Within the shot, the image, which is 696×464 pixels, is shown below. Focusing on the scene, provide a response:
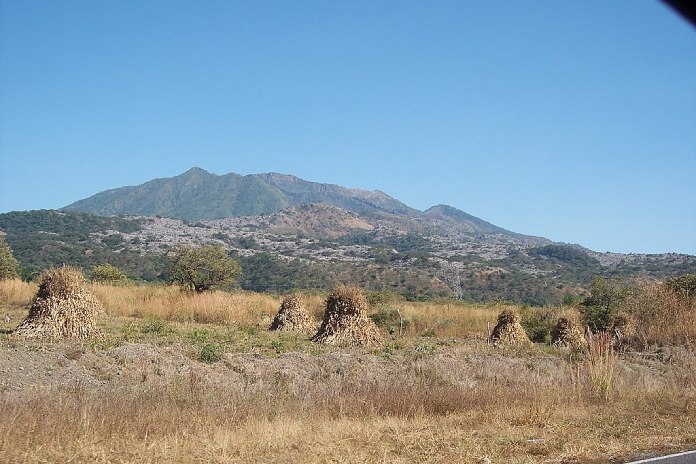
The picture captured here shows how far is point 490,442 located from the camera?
359 inches

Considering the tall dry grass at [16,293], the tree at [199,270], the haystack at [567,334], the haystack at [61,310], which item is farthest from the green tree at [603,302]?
the tall dry grass at [16,293]

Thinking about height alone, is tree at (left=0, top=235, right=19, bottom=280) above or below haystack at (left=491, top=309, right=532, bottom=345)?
above

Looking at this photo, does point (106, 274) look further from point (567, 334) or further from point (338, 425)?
point (338, 425)

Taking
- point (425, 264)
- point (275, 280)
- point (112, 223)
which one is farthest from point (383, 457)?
point (112, 223)

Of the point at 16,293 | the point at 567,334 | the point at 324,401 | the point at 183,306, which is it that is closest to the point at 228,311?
the point at 183,306

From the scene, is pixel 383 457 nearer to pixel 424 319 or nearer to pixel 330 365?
pixel 330 365

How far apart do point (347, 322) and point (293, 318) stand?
3.75 metres

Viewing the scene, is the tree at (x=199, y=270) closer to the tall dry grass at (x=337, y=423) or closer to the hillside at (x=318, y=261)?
the hillside at (x=318, y=261)

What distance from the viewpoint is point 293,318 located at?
22.3m

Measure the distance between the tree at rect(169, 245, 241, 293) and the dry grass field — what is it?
510 inches

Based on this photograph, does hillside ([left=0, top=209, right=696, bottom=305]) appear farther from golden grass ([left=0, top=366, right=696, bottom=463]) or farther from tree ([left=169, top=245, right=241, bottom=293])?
golden grass ([left=0, top=366, right=696, bottom=463])

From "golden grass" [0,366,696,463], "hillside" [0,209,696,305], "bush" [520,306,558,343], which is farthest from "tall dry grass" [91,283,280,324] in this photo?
"hillside" [0,209,696,305]

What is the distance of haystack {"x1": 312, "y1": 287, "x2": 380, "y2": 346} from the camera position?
18.8 metres

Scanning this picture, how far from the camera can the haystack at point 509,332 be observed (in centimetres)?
2166
